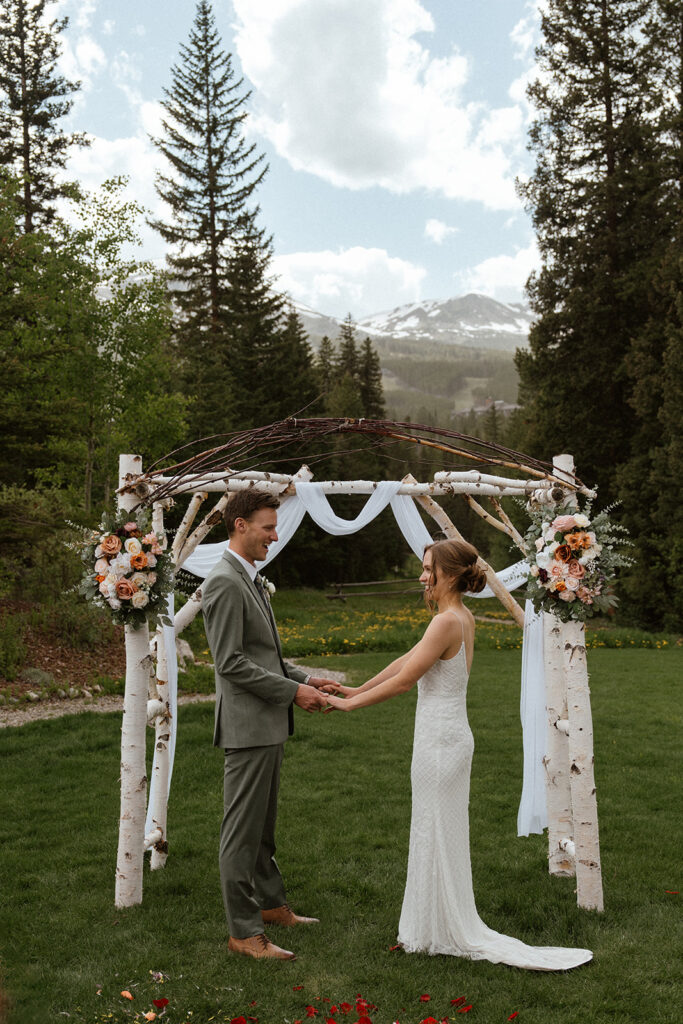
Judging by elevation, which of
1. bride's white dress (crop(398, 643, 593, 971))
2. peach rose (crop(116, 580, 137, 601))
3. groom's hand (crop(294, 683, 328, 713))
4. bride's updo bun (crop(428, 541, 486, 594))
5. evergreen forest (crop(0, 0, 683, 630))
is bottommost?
bride's white dress (crop(398, 643, 593, 971))

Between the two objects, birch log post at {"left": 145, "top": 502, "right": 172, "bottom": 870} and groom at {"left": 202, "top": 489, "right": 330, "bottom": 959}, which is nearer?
groom at {"left": 202, "top": 489, "right": 330, "bottom": 959}

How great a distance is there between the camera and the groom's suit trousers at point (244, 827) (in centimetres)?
400

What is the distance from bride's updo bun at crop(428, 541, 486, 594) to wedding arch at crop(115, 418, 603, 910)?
2.87 ft

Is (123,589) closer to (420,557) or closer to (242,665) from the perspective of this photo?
(242,665)

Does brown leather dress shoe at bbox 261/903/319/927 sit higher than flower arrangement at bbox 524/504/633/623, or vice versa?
flower arrangement at bbox 524/504/633/623

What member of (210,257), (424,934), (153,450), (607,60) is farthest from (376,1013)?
(210,257)

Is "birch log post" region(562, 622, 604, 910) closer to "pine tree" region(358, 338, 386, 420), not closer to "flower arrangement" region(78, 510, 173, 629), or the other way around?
"flower arrangement" region(78, 510, 173, 629)

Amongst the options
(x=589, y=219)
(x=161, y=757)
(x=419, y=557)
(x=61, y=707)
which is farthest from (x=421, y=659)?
(x=589, y=219)

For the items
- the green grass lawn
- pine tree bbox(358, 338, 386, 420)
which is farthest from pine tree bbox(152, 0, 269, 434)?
the green grass lawn

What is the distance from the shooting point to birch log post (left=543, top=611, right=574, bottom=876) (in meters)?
5.34

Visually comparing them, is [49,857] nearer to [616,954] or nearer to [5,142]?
[616,954]

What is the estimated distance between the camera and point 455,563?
4.05 meters

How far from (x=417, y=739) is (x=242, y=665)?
3.43ft

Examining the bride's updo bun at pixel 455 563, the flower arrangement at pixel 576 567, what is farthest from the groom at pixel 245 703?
the flower arrangement at pixel 576 567
